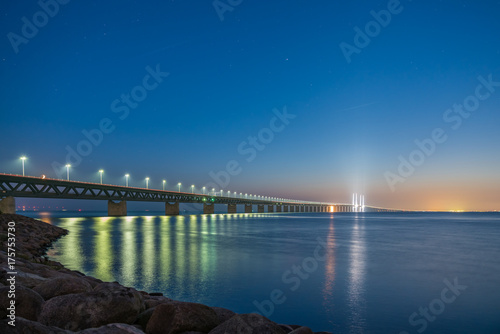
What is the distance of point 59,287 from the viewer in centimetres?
754

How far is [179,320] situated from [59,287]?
3139mm

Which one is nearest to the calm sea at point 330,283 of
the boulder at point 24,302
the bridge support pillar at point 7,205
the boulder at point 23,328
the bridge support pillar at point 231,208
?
the boulder at point 24,302

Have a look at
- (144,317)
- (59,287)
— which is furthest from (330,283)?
(59,287)

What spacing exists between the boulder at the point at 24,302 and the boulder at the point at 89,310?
147 millimetres

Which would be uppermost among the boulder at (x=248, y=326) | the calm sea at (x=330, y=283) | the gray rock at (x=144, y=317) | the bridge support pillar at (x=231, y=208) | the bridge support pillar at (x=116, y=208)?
the boulder at (x=248, y=326)

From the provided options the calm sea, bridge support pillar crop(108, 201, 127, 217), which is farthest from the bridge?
the calm sea

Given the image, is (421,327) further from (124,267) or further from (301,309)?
(124,267)

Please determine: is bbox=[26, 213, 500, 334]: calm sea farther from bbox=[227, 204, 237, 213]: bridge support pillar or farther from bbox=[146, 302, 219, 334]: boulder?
bbox=[227, 204, 237, 213]: bridge support pillar

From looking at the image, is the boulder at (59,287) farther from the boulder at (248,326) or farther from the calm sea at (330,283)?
the calm sea at (330,283)

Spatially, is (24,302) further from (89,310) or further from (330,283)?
Result: (330,283)

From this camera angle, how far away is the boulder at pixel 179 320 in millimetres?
6199

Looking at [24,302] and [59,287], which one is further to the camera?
[59,287]

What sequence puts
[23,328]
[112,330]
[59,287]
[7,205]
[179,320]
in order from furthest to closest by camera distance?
[7,205]
[59,287]
[179,320]
[112,330]
[23,328]

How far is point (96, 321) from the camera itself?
6.31 m
